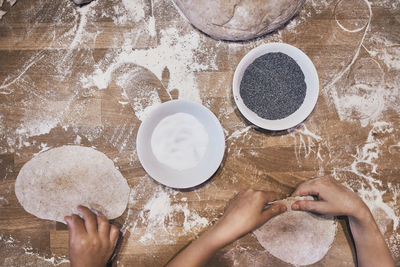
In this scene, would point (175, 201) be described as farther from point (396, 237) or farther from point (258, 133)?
point (396, 237)

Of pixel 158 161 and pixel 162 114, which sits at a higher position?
pixel 162 114

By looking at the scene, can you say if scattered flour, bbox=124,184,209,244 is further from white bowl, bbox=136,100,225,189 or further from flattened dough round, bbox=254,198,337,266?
flattened dough round, bbox=254,198,337,266

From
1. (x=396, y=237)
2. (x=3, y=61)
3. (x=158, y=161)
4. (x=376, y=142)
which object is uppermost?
(x=3, y=61)

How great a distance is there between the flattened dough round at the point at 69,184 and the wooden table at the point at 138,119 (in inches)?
1.2

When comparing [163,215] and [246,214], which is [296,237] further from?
[163,215]

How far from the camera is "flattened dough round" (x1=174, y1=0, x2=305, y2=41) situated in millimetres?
1011

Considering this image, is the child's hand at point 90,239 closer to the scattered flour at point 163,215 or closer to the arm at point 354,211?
the scattered flour at point 163,215

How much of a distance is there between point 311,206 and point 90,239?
757mm

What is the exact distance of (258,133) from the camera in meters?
1.14

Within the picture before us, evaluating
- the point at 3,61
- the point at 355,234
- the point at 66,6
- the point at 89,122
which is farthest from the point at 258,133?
the point at 3,61

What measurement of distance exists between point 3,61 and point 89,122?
37 centimetres

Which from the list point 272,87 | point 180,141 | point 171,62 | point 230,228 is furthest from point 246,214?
point 171,62

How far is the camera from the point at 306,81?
109 centimetres

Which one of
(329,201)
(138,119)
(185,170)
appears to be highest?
(138,119)
